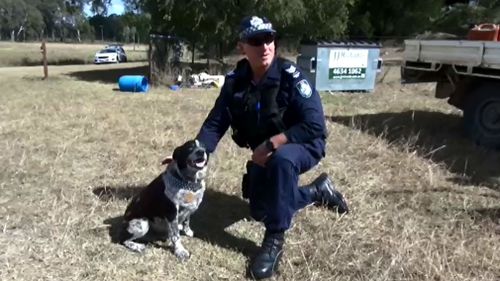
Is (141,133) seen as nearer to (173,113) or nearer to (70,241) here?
(173,113)

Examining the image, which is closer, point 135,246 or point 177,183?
point 177,183

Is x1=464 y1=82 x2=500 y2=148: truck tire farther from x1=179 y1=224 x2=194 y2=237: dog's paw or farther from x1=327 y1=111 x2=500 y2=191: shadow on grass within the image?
x1=179 y1=224 x2=194 y2=237: dog's paw

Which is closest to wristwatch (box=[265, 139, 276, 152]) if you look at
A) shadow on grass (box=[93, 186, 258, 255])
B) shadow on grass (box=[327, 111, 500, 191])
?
shadow on grass (box=[93, 186, 258, 255])

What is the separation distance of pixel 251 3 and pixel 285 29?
231cm

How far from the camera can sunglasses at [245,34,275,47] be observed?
3.22 metres

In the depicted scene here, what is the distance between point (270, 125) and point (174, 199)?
75cm

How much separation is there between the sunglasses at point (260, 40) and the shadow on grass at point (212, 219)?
50.0 inches

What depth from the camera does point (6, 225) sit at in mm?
3693

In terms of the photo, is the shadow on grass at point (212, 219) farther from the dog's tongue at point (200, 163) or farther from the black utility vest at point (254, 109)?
the black utility vest at point (254, 109)

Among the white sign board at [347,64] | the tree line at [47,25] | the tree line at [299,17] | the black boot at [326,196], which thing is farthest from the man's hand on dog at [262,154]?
the tree line at [47,25]

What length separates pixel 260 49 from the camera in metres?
3.26

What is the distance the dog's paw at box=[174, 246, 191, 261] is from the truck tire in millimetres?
4513

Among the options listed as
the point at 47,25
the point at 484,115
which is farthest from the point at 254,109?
the point at 47,25

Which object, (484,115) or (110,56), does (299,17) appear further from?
(110,56)
